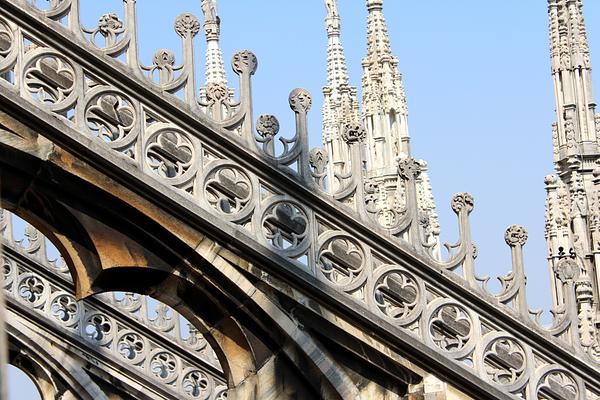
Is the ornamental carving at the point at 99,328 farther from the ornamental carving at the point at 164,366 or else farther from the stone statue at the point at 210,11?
the stone statue at the point at 210,11

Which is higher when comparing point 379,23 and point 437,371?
point 379,23

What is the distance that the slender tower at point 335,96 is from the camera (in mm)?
32216

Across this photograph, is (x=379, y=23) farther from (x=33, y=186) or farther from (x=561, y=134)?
(x=33, y=186)

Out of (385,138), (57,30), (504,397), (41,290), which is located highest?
(385,138)

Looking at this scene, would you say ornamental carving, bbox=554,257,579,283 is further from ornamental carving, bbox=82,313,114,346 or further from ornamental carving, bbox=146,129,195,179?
ornamental carving, bbox=82,313,114,346

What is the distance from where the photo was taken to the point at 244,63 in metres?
11.3

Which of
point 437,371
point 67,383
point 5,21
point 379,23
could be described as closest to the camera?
point 5,21

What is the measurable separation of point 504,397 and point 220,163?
2.49 metres

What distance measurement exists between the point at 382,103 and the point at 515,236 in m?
18.3

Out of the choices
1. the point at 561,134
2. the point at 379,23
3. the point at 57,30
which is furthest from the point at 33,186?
the point at 379,23

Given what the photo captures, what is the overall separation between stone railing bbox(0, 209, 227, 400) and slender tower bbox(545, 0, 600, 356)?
499cm

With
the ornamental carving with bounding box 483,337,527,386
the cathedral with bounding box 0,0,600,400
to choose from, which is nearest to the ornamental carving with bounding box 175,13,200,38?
the cathedral with bounding box 0,0,600,400

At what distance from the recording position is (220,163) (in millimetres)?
10891

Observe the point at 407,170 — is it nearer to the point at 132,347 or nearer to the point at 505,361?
the point at 505,361
